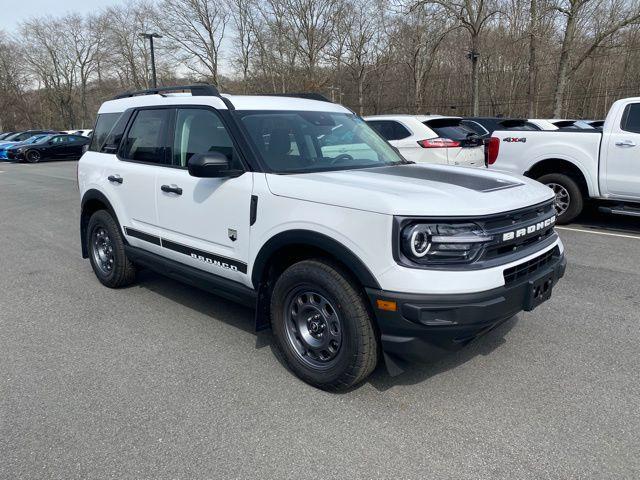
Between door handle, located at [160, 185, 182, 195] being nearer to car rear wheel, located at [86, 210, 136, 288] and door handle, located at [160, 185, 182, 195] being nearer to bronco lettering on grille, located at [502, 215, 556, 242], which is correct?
car rear wheel, located at [86, 210, 136, 288]

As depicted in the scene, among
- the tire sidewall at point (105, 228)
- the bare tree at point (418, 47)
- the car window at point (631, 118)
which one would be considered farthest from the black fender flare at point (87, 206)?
the bare tree at point (418, 47)

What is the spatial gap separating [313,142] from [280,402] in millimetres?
1989

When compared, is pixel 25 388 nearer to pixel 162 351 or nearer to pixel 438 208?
pixel 162 351

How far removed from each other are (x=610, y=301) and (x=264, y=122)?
3580 millimetres

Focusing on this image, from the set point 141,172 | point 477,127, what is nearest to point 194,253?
point 141,172

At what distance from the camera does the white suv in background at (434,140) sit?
28.9 feet

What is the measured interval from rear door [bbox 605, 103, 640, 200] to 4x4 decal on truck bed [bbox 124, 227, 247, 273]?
624 cm

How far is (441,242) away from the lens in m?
2.73

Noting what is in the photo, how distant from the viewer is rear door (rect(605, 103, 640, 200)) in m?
7.13

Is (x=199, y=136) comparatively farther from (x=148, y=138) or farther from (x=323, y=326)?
(x=323, y=326)

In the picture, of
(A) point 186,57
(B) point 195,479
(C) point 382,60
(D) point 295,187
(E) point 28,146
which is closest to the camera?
(B) point 195,479

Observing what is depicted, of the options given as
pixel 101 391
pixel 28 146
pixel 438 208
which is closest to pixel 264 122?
pixel 438 208

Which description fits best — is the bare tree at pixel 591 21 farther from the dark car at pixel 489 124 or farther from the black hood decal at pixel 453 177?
the black hood decal at pixel 453 177

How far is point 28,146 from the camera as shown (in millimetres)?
25859
